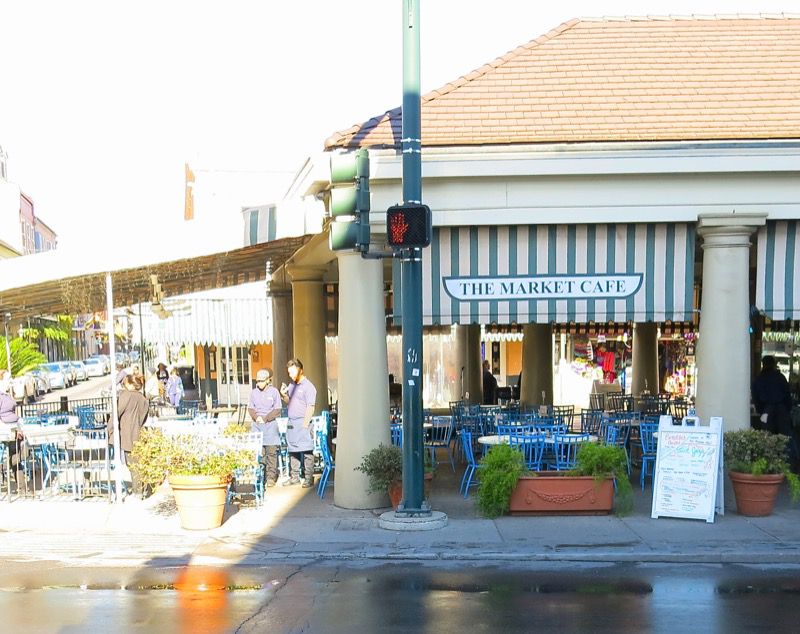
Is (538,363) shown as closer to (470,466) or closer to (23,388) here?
(470,466)

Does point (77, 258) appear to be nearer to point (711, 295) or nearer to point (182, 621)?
point (182, 621)

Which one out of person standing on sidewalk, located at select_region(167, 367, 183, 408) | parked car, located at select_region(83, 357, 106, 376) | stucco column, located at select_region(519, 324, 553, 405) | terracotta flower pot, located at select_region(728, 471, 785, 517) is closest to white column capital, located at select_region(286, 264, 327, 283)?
stucco column, located at select_region(519, 324, 553, 405)

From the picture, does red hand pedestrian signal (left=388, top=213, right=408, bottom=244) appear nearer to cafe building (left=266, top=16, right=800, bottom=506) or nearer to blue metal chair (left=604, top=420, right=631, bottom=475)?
cafe building (left=266, top=16, right=800, bottom=506)

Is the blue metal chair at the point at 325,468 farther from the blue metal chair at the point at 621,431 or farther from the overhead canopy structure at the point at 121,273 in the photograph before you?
the blue metal chair at the point at 621,431

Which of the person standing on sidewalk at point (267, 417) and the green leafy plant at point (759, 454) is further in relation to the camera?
the person standing on sidewalk at point (267, 417)

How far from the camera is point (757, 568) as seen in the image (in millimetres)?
8320

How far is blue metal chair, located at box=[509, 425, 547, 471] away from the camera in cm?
1119

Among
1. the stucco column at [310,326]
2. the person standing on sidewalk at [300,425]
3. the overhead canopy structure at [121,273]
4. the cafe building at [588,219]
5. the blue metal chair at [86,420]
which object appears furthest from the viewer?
the stucco column at [310,326]

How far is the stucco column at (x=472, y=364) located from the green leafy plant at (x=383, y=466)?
36.1ft

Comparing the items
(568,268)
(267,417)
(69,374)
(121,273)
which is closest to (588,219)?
(568,268)

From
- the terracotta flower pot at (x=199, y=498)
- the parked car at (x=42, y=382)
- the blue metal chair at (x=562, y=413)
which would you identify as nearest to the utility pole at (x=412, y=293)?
the terracotta flower pot at (x=199, y=498)

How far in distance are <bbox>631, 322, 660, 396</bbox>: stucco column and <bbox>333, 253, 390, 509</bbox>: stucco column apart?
11.4 m

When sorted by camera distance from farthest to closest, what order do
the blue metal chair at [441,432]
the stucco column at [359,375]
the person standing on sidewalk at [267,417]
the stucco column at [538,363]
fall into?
the stucco column at [538,363], the blue metal chair at [441,432], the person standing on sidewalk at [267,417], the stucco column at [359,375]

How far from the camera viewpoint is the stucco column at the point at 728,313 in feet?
35.7
